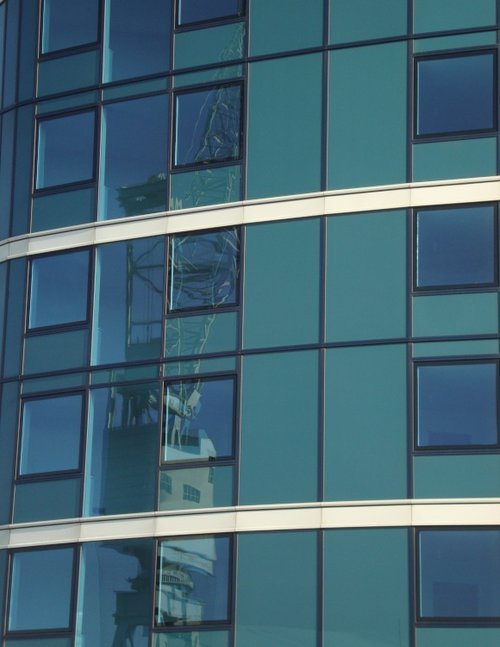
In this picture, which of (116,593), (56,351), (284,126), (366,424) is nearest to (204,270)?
(284,126)

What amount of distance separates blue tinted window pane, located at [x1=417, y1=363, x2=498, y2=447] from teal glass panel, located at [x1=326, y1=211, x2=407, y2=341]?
915mm

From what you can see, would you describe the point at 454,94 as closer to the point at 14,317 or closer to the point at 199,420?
the point at 199,420

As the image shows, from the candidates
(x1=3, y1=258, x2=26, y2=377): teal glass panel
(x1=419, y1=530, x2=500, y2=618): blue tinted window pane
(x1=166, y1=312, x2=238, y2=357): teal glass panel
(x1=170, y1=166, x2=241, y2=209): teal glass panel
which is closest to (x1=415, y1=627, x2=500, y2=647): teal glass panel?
(x1=419, y1=530, x2=500, y2=618): blue tinted window pane

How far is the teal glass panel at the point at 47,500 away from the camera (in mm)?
27484

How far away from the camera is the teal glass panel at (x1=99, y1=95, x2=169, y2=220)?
28.4 m

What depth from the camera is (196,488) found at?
26.6 meters

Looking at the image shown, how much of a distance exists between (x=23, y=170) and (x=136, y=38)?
3.00 m

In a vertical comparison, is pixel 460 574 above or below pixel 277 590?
above

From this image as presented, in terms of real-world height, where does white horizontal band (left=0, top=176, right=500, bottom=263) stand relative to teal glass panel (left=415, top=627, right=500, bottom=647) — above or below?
above

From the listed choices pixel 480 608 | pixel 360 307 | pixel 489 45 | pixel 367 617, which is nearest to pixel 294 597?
pixel 367 617

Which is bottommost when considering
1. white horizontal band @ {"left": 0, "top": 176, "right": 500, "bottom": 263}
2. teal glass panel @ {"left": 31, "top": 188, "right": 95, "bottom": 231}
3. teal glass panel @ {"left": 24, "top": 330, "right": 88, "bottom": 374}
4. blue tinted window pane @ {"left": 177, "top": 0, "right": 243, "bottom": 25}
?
teal glass panel @ {"left": 24, "top": 330, "right": 88, "bottom": 374}

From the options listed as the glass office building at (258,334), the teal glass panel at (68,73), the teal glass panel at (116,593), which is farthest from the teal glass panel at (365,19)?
the teal glass panel at (116,593)

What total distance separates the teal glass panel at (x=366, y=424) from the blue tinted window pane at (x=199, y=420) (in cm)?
168

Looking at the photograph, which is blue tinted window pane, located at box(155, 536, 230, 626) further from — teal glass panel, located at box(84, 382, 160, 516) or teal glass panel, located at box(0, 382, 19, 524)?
teal glass panel, located at box(0, 382, 19, 524)
